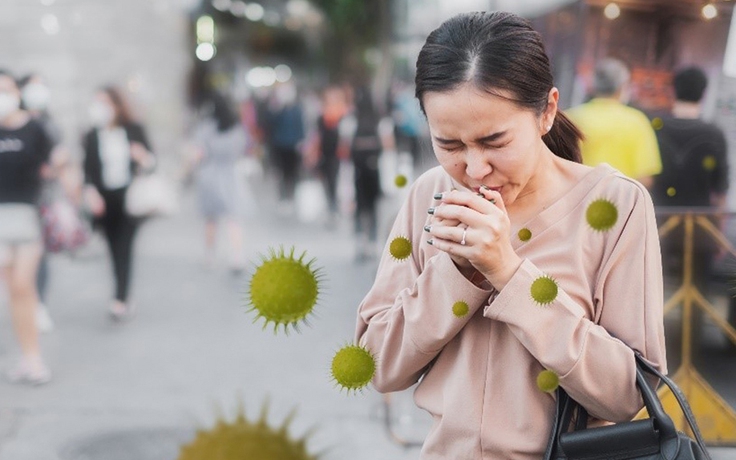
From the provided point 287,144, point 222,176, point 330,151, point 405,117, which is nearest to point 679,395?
point 222,176

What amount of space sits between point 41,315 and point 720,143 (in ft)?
19.1

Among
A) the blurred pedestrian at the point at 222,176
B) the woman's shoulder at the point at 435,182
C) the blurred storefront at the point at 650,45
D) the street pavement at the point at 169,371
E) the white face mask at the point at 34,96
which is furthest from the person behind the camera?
the blurred pedestrian at the point at 222,176

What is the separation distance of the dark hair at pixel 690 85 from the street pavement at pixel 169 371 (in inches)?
68.2

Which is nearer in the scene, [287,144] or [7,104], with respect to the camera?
[7,104]

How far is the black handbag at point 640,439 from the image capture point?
143cm

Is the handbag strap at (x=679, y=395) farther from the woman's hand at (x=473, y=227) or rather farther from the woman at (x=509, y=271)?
the woman's hand at (x=473, y=227)

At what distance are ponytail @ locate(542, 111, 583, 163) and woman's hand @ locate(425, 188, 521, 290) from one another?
1.22 feet

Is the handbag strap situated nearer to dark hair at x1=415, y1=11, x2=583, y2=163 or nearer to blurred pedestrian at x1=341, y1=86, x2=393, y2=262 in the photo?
dark hair at x1=415, y1=11, x2=583, y2=163

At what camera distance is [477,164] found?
1465 mm

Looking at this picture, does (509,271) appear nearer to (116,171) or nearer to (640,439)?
(640,439)

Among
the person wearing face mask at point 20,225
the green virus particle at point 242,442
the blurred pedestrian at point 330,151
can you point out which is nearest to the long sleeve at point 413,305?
the green virus particle at point 242,442

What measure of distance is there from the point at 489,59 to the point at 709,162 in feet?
10.9

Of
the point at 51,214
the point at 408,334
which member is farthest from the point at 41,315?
the point at 408,334

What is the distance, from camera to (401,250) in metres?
1.47
